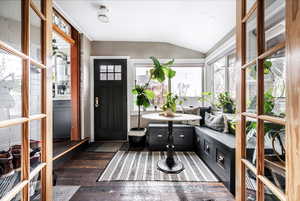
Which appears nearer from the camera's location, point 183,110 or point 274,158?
point 274,158

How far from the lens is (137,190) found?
1.71 m

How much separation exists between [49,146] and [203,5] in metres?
2.45

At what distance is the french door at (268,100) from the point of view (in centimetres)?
53

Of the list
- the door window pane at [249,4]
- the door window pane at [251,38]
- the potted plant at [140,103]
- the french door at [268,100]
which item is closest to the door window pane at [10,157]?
the french door at [268,100]

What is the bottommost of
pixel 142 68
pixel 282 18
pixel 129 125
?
pixel 129 125

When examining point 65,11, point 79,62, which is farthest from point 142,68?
point 65,11

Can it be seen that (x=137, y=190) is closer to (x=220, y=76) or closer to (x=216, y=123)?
(x=216, y=123)

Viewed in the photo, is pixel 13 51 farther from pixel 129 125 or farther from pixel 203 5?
pixel 129 125

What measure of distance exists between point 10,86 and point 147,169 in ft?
6.28

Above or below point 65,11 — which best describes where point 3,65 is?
below

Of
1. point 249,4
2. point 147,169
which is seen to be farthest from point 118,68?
point 249,4

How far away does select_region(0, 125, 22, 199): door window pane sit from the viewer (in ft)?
2.35

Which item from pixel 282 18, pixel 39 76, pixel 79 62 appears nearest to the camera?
pixel 282 18

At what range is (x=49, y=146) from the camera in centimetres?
97
